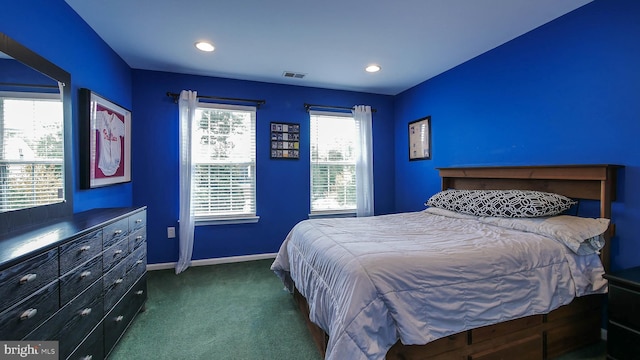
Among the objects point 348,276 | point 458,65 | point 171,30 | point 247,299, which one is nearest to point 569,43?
point 458,65

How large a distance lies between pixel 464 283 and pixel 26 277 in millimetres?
1938

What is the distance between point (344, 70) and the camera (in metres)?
3.34

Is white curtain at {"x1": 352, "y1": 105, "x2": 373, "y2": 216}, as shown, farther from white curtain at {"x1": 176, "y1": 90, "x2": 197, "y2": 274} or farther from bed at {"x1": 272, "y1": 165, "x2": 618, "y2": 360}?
white curtain at {"x1": 176, "y1": 90, "x2": 197, "y2": 274}

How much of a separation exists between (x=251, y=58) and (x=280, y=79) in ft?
2.30

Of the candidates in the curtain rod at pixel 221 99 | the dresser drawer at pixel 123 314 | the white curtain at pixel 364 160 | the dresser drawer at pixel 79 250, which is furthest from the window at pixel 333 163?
the dresser drawer at pixel 79 250

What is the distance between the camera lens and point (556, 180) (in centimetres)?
222

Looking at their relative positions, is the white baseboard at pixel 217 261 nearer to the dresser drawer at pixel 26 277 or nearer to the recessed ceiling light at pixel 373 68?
the dresser drawer at pixel 26 277

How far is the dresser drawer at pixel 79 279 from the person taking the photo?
1.28 m

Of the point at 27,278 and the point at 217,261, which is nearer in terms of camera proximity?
the point at 27,278

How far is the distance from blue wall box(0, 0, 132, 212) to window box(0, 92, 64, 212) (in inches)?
12.0

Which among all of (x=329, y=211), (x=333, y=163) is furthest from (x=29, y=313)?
(x=333, y=163)

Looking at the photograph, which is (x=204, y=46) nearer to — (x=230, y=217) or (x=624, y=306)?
(x=230, y=217)

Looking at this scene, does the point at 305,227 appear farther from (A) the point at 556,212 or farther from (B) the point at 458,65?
(B) the point at 458,65

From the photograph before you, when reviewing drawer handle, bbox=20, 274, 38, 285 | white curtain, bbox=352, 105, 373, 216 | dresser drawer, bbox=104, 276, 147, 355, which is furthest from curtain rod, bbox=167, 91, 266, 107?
drawer handle, bbox=20, 274, 38, 285
